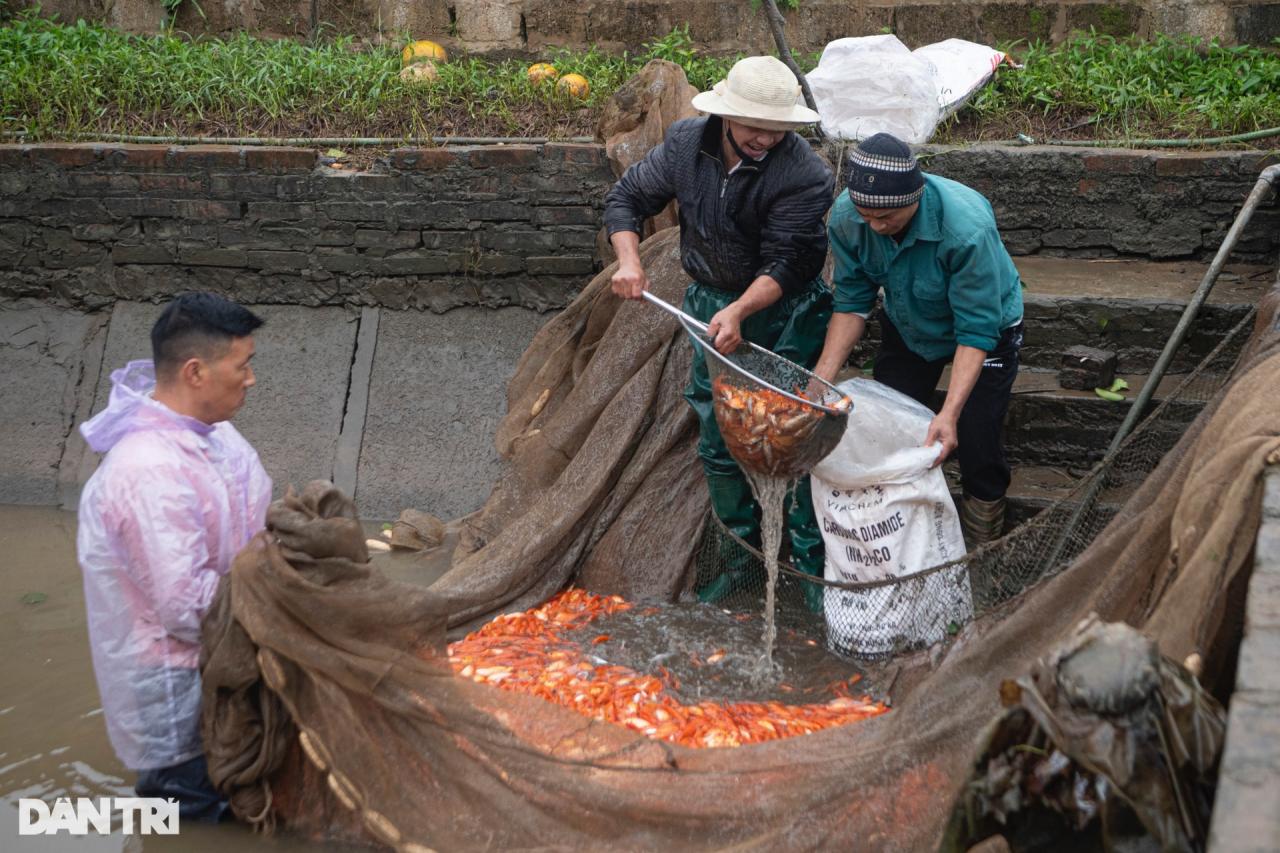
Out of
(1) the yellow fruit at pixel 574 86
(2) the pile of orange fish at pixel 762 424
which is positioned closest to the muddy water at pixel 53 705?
(2) the pile of orange fish at pixel 762 424

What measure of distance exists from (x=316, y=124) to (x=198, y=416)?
4362 millimetres

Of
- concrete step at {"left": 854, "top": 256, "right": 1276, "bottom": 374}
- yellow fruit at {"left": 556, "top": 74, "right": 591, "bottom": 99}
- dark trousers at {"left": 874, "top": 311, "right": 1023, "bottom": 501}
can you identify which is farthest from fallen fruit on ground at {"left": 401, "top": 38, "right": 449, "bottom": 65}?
dark trousers at {"left": 874, "top": 311, "right": 1023, "bottom": 501}

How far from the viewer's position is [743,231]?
517 cm

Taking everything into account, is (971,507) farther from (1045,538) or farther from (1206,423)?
(1206,423)

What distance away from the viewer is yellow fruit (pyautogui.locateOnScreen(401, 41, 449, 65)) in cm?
816

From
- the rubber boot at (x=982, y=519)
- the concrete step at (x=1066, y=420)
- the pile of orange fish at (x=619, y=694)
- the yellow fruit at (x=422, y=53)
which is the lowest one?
the pile of orange fish at (x=619, y=694)

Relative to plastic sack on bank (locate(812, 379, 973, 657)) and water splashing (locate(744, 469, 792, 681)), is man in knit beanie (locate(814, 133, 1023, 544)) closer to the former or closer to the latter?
plastic sack on bank (locate(812, 379, 973, 657))

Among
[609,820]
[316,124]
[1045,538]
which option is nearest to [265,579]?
[609,820]

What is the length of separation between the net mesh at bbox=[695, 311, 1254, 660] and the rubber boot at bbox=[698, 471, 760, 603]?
0.29 feet

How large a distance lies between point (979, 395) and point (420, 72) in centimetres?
460

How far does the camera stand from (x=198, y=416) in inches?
150

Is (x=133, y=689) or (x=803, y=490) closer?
(x=133, y=689)

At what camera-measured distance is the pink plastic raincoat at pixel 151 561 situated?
11.8 ft

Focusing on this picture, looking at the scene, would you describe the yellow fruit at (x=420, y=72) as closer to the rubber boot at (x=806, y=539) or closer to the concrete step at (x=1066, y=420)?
the rubber boot at (x=806, y=539)
